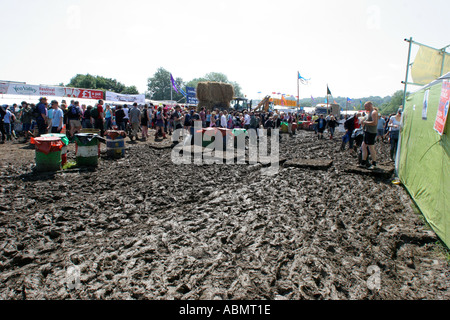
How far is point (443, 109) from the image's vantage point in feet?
14.2

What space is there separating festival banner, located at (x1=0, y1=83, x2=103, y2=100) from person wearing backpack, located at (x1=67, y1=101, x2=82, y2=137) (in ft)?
36.4

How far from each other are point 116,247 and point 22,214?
7.48 ft

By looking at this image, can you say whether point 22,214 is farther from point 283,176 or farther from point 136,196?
point 283,176

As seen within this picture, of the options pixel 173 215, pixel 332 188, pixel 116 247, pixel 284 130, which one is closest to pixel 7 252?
pixel 116 247

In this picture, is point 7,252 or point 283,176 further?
point 283,176

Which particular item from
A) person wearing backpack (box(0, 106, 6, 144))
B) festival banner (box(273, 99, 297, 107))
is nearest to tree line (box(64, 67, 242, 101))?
festival banner (box(273, 99, 297, 107))

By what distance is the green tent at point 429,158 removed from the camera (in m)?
4.06

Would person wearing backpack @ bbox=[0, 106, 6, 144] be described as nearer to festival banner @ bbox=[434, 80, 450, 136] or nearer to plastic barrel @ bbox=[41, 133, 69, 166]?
plastic barrel @ bbox=[41, 133, 69, 166]

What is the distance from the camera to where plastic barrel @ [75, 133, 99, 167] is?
8.29 metres

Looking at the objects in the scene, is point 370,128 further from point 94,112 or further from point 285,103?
point 285,103

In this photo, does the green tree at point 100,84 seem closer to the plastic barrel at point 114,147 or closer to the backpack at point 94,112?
the backpack at point 94,112

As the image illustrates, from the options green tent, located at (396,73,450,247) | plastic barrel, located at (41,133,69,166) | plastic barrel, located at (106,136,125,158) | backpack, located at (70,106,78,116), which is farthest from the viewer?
backpack, located at (70,106,78,116)
